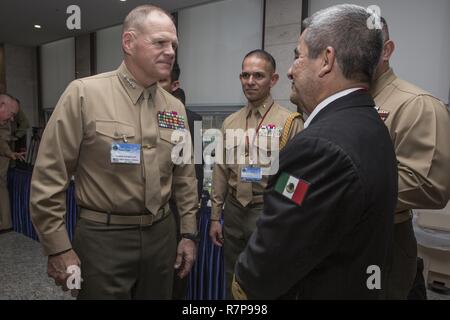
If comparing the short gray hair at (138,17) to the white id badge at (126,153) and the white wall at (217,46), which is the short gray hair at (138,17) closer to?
the white id badge at (126,153)

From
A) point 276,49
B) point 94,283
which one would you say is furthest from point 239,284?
point 276,49

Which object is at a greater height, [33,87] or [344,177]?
[33,87]

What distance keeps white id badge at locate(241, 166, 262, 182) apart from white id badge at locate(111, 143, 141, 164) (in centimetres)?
77

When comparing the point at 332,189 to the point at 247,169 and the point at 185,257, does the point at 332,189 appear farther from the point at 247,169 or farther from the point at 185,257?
the point at 247,169

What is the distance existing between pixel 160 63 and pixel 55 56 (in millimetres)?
7173

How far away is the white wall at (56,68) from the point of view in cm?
705

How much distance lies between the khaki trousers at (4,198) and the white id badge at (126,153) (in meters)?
3.30

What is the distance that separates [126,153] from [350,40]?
0.86 m

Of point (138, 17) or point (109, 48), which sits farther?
point (109, 48)

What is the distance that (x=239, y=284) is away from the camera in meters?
0.89

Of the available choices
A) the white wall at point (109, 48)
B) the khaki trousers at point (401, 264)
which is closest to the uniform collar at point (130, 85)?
the khaki trousers at point (401, 264)

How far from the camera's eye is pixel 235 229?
1965 millimetres

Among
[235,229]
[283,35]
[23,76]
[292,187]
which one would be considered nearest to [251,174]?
[235,229]

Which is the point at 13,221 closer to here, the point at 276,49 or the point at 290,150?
the point at 276,49
